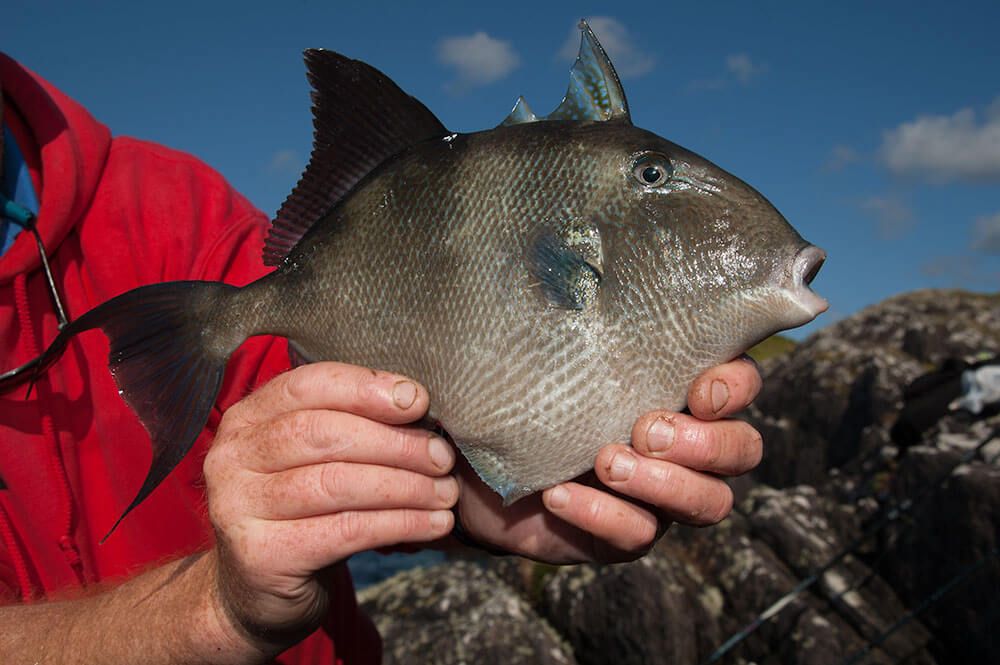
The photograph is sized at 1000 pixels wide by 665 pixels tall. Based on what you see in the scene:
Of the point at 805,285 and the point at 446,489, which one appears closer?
the point at 805,285

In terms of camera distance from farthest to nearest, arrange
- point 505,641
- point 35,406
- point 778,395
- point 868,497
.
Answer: point 778,395 < point 868,497 < point 505,641 < point 35,406

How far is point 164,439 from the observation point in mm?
1596

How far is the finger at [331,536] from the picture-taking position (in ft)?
5.31

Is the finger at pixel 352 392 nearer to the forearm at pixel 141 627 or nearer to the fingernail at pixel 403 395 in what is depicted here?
the fingernail at pixel 403 395

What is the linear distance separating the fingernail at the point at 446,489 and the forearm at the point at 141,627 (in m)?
0.66

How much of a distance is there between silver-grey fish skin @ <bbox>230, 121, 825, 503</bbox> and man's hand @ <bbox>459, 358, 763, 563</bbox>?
0.20 feet

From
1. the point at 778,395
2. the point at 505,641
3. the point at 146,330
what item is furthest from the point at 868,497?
the point at 146,330

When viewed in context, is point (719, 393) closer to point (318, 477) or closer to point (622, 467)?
point (622, 467)

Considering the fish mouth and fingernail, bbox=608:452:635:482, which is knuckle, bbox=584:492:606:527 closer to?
fingernail, bbox=608:452:635:482

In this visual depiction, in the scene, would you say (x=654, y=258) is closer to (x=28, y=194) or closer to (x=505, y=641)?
(x=28, y=194)

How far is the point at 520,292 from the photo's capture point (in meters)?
1.55

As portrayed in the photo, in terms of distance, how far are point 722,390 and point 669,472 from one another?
25cm

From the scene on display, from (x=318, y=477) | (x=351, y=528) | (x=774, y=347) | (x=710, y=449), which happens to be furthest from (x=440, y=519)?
(x=774, y=347)

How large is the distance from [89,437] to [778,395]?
889cm
